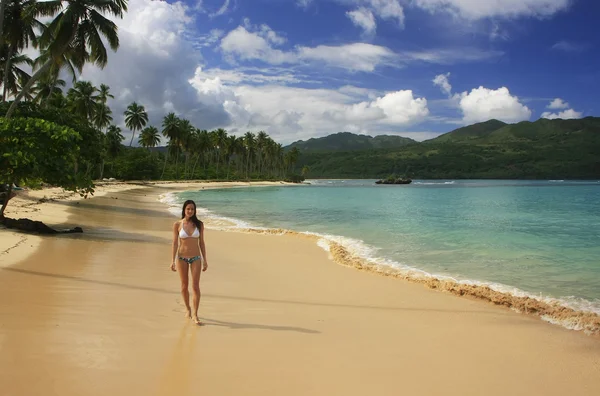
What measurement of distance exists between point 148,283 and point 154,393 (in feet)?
14.2

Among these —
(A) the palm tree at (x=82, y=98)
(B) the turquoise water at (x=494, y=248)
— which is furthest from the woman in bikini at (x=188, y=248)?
(A) the palm tree at (x=82, y=98)

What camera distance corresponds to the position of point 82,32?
2208 cm

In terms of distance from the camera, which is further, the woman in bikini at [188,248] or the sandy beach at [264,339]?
the woman in bikini at [188,248]

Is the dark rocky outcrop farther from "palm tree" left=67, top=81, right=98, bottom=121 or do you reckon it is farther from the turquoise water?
"palm tree" left=67, top=81, right=98, bottom=121

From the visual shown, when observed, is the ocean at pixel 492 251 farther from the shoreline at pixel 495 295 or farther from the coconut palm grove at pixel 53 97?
the coconut palm grove at pixel 53 97

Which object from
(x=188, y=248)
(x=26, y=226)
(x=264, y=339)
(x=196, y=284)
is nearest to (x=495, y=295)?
(x=264, y=339)

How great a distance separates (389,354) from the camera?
4.77 meters

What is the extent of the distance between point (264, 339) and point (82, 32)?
2303 cm

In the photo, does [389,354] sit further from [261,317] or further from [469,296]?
[469,296]

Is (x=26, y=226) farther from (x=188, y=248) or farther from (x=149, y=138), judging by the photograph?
(x=149, y=138)

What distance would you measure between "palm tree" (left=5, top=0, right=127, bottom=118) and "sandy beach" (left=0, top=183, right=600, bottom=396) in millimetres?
16627

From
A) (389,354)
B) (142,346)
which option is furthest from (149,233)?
(389,354)

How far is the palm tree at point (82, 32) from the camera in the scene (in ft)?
69.4

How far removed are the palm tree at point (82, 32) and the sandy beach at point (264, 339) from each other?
1663cm
